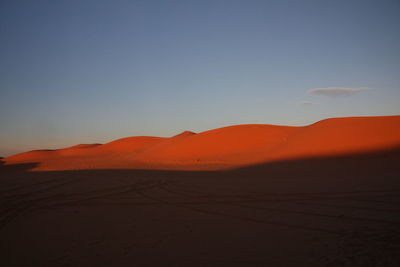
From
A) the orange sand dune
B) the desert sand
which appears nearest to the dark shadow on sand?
the desert sand

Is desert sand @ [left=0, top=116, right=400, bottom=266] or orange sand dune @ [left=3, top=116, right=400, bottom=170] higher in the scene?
orange sand dune @ [left=3, top=116, right=400, bottom=170]

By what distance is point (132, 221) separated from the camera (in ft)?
18.4

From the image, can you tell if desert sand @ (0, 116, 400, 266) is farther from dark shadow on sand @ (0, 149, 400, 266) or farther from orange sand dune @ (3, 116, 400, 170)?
orange sand dune @ (3, 116, 400, 170)

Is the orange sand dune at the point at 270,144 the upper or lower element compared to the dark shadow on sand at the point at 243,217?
upper

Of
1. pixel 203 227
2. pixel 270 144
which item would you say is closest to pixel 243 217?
pixel 203 227

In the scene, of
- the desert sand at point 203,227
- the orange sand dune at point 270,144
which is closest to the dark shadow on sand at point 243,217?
the desert sand at point 203,227

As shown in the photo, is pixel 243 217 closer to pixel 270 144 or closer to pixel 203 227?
pixel 203 227

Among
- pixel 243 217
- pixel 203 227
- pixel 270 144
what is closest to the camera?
pixel 203 227

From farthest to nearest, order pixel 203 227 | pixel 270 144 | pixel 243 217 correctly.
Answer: pixel 270 144, pixel 243 217, pixel 203 227

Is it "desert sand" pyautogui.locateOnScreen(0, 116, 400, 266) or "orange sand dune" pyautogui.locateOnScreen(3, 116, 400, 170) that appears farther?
"orange sand dune" pyautogui.locateOnScreen(3, 116, 400, 170)

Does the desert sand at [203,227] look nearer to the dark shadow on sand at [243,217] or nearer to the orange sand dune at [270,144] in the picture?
the dark shadow on sand at [243,217]

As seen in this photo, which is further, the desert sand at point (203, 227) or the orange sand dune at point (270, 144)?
the orange sand dune at point (270, 144)

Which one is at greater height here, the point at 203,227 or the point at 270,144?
the point at 270,144

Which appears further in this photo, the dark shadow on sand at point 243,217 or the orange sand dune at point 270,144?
the orange sand dune at point 270,144
